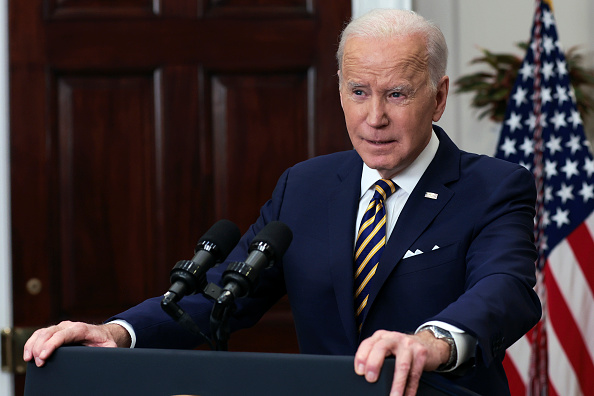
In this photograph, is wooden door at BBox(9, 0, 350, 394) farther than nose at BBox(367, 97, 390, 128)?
Yes

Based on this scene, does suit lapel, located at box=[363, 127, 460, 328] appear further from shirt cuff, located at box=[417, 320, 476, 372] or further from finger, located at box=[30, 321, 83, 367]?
finger, located at box=[30, 321, 83, 367]

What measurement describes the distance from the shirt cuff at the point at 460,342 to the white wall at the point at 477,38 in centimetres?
200

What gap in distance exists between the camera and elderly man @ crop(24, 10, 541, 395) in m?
1.42

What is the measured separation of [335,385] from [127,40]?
2.05 metres

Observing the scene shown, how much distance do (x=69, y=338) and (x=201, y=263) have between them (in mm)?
253

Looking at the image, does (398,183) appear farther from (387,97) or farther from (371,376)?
(371,376)

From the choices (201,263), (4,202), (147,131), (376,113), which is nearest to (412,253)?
(376,113)

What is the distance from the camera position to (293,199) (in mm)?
1719

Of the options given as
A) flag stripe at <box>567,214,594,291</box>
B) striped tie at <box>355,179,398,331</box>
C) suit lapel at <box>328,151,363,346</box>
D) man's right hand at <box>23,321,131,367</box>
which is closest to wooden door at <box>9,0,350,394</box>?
flag stripe at <box>567,214,594,291</box>

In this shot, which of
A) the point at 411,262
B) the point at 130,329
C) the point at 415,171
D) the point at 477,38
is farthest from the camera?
the point at 477,38

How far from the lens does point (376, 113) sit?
4.74ft

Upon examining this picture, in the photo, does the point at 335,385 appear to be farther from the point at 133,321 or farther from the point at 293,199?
the point at 293,199

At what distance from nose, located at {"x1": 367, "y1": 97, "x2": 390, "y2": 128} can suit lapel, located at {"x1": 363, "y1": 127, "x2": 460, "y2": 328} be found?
180mm

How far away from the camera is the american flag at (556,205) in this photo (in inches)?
112
